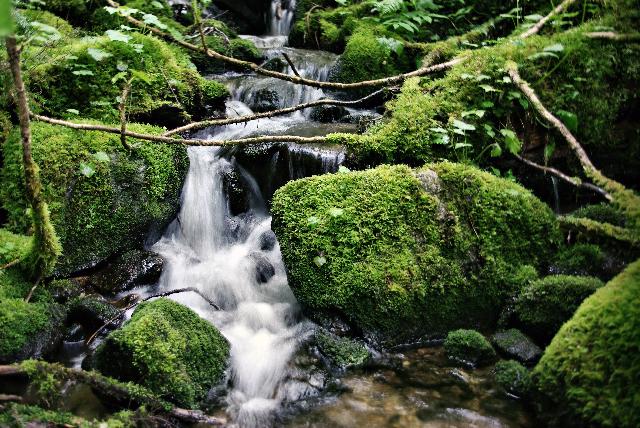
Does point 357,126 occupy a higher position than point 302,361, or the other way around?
point 357,126

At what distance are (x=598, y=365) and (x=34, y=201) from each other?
405 cm

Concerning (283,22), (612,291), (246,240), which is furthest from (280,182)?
(283,22)

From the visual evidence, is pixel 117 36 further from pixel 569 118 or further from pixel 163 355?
pixel 569 118

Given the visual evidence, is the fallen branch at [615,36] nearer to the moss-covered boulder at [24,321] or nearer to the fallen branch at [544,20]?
the fallen branch at [544,20]

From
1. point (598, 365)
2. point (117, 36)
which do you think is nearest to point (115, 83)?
point (117, 36)

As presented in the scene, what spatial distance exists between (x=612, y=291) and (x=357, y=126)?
15.0 feet

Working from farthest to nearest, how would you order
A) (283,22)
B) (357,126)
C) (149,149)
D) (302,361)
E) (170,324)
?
(283,22), (357,126), (149,149), (302,361), (170,324)

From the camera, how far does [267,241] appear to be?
564 cm

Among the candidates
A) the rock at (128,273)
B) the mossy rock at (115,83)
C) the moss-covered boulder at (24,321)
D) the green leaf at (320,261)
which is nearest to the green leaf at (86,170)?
the mossy rock at (115,83)

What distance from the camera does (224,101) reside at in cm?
714

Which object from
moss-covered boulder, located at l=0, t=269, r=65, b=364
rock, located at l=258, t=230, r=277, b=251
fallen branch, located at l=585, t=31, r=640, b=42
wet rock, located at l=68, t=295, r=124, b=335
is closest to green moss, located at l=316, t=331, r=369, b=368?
rock, located at l=258, t=230, r=277, b=251

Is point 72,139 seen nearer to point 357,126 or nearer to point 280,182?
point 280,182

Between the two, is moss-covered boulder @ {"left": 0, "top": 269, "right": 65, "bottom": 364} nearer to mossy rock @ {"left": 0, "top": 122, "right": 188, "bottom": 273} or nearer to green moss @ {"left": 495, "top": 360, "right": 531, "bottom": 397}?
mossy rock @ {"left": 0, "top": 122, "right": 188, "bottom": 273}

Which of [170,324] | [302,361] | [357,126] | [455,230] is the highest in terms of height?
[357,126]
